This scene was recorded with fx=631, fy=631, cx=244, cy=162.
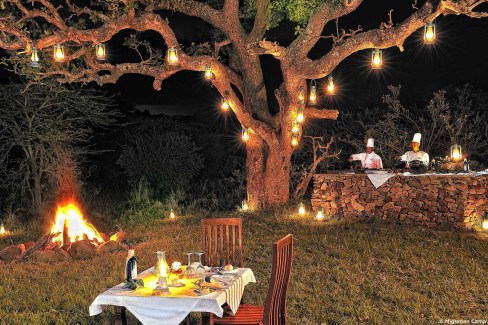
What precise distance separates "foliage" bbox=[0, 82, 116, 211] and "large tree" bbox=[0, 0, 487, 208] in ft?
4.45

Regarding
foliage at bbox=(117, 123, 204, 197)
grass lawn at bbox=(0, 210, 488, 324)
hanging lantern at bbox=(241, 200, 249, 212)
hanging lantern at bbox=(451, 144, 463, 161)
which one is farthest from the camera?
foliage at bbox=(117, 123, 204, 197)

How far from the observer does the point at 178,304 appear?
4.66 meters

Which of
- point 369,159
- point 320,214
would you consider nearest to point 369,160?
point 369,159

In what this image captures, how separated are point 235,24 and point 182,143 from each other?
505 centimetres

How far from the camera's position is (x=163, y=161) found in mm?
17188

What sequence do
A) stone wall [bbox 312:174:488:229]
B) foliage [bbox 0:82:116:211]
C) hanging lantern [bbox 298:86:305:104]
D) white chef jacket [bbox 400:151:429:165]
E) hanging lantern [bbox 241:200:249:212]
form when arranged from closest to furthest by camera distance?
stone wall [bbox 312:174:488:229] → white chef jacket [bbox 400:151:429:165] → hanging lantern [bbox 298:86:305:104] → hanging lantern [bbox 241:200:249:212] → foliage [bbox 0:82:116:211]

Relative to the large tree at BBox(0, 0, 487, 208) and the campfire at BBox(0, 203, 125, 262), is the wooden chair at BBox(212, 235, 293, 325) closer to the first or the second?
the campfire at BBox(0, 203, 125, 262)

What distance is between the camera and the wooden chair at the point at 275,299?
4672 mm

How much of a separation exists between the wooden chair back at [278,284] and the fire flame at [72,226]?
6.20 meters

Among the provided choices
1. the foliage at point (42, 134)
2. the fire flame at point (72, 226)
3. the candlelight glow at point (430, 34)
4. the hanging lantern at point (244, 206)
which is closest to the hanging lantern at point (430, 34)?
the candlelight glow at point (430, 34)

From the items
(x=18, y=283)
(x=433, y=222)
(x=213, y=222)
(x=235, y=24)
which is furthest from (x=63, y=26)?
(x=433, y=222)

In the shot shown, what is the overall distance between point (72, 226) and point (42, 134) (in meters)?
5.07

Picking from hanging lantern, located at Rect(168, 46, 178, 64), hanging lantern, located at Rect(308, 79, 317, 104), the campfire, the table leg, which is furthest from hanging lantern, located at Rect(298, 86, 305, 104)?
the table leg

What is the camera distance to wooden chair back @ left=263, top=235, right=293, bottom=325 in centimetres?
466
